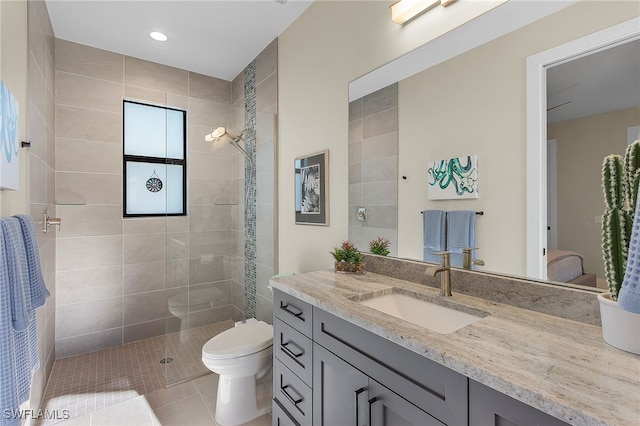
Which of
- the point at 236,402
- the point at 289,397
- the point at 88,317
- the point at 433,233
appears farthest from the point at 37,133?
the point at 433,233

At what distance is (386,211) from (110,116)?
2.71m

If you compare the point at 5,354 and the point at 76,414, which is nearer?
the point at 5,354

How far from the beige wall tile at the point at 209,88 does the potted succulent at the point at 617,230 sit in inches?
131

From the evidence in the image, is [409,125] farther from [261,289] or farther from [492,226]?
[261,289]

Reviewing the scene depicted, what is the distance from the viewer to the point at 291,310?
1.50 meters

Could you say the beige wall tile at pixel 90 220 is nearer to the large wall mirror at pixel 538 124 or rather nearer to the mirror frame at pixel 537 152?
the large wall mirror at pixel 538 124

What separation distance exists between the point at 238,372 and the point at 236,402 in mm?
195

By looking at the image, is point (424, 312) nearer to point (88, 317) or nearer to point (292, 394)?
point (292, 394)

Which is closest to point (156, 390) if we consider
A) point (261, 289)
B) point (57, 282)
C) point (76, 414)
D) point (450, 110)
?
point (76, 414)

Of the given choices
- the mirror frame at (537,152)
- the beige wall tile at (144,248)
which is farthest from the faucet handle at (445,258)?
the beige wall tile at (144,248)

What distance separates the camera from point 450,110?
138 centimetres

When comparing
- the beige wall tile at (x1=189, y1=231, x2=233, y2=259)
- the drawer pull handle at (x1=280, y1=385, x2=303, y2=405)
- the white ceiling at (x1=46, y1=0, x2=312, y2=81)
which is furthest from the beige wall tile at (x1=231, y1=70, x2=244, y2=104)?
the drawer pull handle at (x1=280, y1=385, x2=303, y2=405)

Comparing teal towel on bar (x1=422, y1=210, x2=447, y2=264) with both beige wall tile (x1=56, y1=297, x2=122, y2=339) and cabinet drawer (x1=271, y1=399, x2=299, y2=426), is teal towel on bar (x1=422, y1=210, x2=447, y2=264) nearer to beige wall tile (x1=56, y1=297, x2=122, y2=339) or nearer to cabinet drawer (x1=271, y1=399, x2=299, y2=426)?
cabinet drawer (x1=271, y1=399, x2=299, y2=426)

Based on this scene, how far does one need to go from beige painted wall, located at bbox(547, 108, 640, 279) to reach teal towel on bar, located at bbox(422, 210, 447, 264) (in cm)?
43
